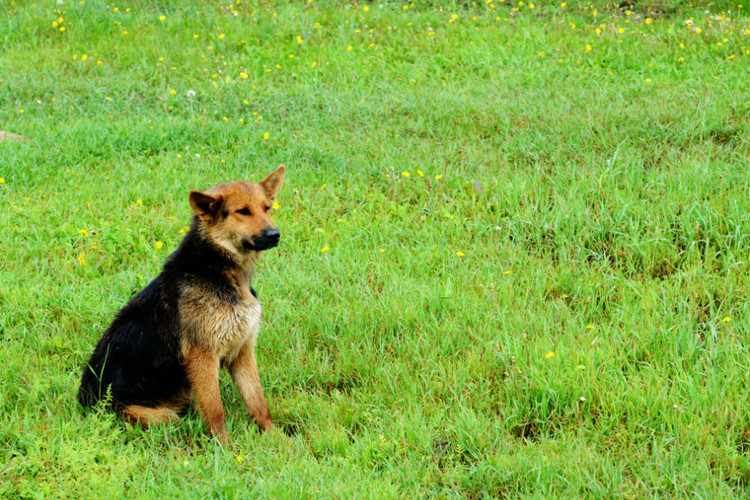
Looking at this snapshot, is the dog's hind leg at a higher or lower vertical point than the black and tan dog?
lower

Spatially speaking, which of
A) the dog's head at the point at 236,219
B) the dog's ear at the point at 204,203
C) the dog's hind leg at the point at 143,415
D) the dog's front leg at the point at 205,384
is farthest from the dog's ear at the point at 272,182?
the dog's hind leg at the point at 143,415

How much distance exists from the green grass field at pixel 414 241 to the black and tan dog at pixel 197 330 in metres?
0.18

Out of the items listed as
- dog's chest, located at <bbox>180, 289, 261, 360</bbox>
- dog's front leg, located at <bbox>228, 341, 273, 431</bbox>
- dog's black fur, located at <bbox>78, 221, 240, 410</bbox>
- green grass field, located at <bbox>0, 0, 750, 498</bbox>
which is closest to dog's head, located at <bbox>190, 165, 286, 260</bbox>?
dog's black fur, located at <bbox>78, 221, 240, 410</bbox>

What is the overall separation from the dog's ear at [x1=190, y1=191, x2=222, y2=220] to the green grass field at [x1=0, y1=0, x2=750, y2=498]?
113 cm

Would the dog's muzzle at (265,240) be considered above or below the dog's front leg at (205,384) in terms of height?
above

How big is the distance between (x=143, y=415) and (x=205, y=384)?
407 millimetres

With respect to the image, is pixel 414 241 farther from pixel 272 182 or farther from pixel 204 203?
pixel 204 203

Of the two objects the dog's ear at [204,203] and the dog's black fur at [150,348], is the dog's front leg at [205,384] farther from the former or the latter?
the dog's ear at [204,203]

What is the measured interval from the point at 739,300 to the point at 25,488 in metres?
4.36

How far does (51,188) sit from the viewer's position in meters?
7.12

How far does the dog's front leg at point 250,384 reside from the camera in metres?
4.24

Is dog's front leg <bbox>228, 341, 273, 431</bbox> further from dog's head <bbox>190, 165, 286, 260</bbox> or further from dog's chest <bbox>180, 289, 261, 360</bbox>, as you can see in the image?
dog's head <bbox>190, 165, 286, 260</bbox>

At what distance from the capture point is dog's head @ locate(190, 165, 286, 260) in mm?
4195

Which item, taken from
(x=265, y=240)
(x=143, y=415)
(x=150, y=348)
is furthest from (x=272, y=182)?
(x=143, y=415)
